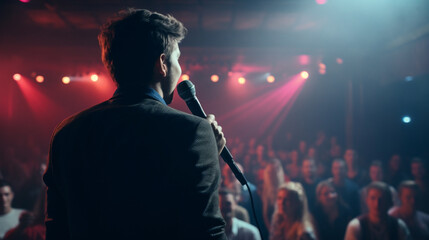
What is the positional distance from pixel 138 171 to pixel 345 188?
431cm

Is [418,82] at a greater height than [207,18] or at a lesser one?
lesser

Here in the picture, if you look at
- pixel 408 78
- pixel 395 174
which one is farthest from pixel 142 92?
pixel 408 78

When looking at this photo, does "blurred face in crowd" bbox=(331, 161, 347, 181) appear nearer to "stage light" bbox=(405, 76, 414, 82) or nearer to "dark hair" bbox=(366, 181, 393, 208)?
"dark hair" bbox=(366, 181, 393, 208)

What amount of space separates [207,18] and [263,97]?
5326 mm

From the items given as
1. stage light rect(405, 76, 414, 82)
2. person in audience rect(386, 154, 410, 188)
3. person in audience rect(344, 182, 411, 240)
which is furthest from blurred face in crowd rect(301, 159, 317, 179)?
stage light rect(405, 76, 414, 82)

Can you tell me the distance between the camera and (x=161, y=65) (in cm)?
79

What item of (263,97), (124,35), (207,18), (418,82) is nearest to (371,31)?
(418,82)

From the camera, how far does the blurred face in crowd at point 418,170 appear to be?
4.50m

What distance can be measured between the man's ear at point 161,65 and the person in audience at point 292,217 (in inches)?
123

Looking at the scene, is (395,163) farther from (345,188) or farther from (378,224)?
(378,224)

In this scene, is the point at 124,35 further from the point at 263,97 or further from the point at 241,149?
the point at 263,97

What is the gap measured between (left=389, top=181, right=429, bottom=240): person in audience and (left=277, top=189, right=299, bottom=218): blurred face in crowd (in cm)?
142

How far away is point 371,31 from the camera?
6.04 meters

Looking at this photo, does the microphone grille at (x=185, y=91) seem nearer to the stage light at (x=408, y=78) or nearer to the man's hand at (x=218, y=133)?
the man's hand at (x=218, y=133)
